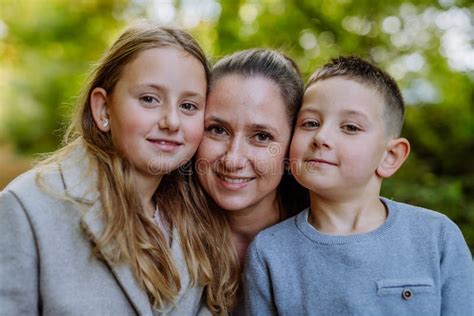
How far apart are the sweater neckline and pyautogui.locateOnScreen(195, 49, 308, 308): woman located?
0.26 meters

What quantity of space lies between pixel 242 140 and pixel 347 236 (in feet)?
1.91

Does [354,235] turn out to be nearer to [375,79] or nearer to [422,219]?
[422,219]

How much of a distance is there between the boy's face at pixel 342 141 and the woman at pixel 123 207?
48 centimetres

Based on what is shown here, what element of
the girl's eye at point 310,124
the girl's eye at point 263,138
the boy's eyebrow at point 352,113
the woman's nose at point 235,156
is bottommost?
the woman's nose at point 235,156

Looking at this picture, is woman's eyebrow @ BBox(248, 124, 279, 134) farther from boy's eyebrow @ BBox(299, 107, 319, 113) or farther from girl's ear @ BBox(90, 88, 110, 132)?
girl's ear @ BBox(90, 88, 110, 132)

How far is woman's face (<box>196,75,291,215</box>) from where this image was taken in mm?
2270

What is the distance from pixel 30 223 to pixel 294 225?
3.37ft

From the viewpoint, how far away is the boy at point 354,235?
200 centimetres

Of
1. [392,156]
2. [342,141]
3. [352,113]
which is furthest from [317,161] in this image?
[392,156]

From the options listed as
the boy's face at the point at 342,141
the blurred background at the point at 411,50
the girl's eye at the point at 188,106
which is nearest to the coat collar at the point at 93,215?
the girl's eye at the point at 188,106

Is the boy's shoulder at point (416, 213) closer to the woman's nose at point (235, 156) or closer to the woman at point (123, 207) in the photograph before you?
the woman's nose at point (235, 156)

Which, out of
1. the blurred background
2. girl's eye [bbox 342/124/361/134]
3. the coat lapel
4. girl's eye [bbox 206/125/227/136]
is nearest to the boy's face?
girl's eye [bbox 342/124/361/134]

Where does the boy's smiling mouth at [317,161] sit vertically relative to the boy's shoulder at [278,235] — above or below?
above

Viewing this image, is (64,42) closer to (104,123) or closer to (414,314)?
(104,123)
